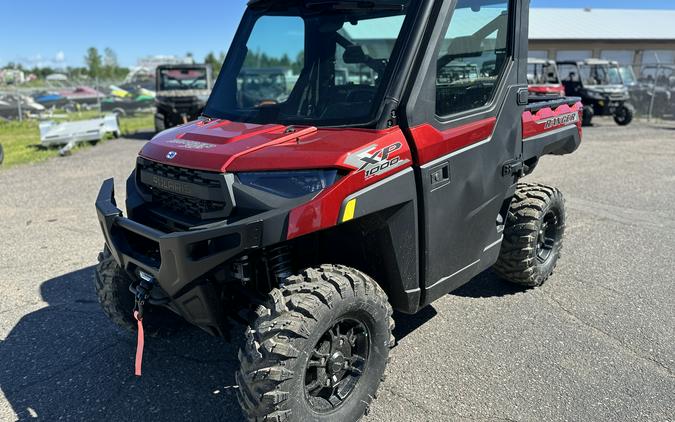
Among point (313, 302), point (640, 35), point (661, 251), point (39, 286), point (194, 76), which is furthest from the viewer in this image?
point (640, 35)

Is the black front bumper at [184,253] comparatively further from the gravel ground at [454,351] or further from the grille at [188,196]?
the gravel ground at [454,351]

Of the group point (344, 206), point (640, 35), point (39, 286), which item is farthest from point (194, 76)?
point (640, 35)

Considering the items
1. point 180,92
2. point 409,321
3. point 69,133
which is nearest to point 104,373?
point 409,321

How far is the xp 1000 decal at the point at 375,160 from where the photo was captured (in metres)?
2.41

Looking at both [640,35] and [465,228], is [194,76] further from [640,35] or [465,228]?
[640,35]

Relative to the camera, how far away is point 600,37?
3538cm

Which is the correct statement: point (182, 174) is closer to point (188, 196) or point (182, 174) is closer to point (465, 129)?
point (188, 196)

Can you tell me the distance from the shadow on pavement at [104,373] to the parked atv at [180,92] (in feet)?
38.8

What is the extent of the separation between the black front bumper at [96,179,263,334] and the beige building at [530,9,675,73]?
3560 centimetres

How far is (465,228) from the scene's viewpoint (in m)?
3.09

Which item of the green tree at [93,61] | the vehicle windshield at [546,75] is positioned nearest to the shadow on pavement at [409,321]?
the vehicle windshield at [546,75]

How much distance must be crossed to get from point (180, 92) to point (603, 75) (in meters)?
14.4

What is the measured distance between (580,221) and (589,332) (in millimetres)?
3050

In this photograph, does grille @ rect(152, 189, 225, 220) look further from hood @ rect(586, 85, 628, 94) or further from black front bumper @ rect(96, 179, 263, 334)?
hood @ rect(586, 85, 628, 94)
